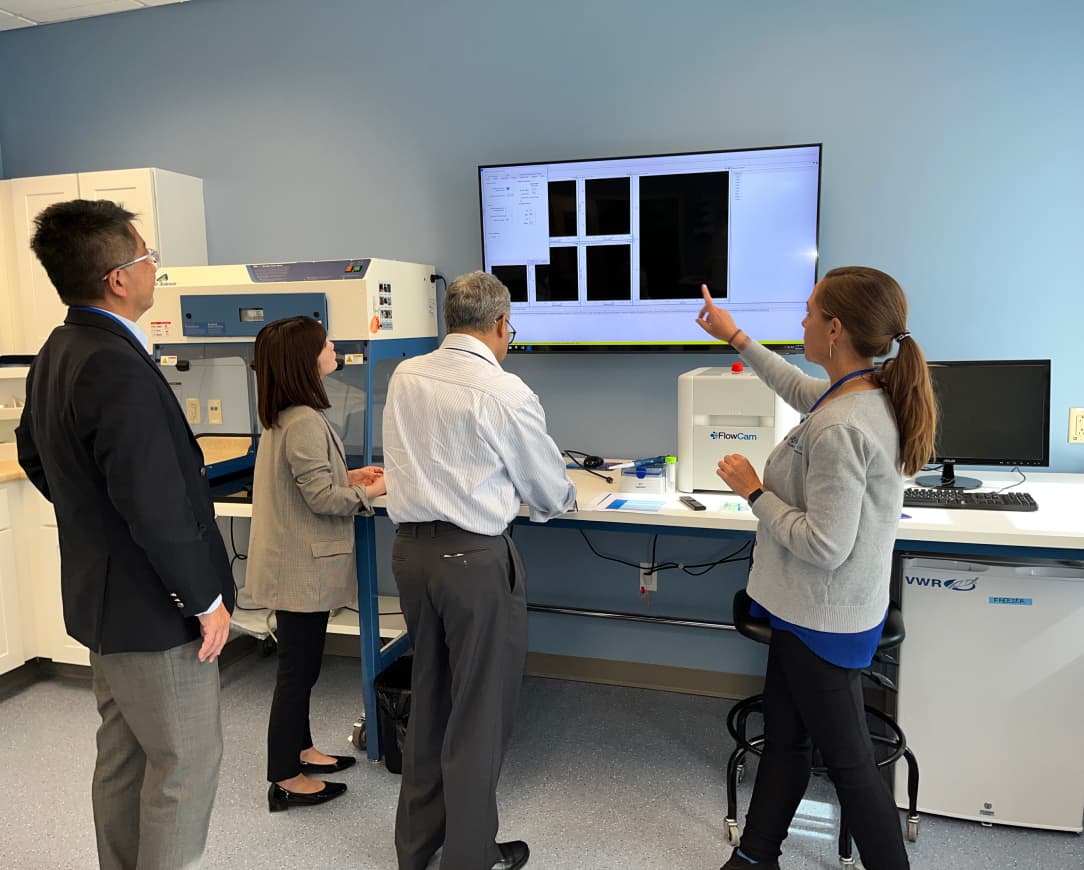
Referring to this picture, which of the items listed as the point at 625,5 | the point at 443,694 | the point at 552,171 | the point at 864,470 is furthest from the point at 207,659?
the point at 625,5

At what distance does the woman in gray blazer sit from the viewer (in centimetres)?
217

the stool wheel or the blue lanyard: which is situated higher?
the blue lanyard

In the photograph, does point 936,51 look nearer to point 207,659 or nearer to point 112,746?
point 207,659

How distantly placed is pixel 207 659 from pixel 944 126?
2.59m

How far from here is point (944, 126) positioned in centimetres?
257

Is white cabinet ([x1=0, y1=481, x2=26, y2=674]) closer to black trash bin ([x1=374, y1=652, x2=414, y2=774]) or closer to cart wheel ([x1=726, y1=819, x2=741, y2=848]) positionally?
black trash bin ([x1=374, y1=652, x2=414, y2=774])

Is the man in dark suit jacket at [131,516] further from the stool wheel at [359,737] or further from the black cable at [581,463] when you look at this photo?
the black cable at [581,463]

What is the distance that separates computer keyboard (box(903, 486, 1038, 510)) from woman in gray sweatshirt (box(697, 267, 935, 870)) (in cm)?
66

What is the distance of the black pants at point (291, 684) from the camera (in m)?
2.27

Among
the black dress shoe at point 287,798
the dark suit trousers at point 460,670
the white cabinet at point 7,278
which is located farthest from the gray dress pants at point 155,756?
the white cabinet at point 7,278

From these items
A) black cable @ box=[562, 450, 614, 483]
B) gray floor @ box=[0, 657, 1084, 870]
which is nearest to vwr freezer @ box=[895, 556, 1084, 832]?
gray floor @ box=[0, 657, 1084, 870]

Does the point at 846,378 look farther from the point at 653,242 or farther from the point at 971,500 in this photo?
the point at 653,242

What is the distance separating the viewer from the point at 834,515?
156cm

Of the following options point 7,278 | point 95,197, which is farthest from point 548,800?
point 7,278
